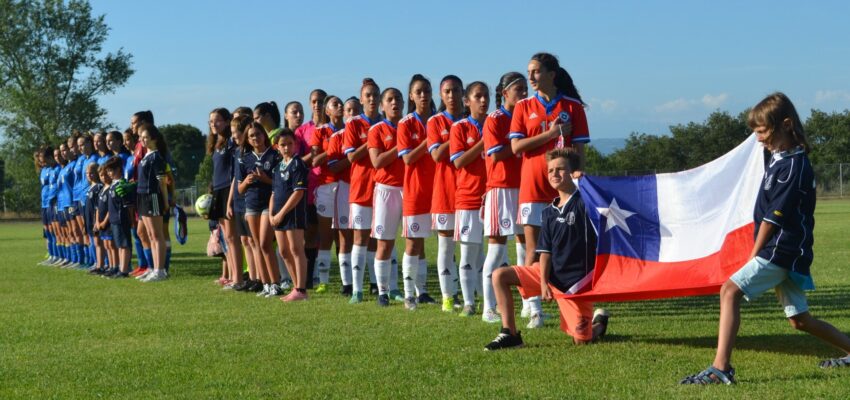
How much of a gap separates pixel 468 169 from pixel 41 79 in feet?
182

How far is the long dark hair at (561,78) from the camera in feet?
28.1

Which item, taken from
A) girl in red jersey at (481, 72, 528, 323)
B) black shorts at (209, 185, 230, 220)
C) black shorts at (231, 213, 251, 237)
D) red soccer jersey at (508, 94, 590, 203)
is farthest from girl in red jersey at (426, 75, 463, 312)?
black shorts at (209, 185, 230, 220)

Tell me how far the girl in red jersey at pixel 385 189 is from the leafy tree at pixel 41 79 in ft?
168

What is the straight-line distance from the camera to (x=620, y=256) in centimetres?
776

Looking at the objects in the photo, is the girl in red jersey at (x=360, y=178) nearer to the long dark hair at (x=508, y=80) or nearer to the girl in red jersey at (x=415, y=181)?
the girl in red jersey at (x=415, y=181)

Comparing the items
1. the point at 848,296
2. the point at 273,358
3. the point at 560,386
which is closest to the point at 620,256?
the point at 560,386

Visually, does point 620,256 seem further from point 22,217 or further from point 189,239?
point 22,217

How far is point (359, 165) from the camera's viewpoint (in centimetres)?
1157

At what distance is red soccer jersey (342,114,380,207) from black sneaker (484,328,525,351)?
418 cm

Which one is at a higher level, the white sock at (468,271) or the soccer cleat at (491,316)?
the white sock at (468,271)

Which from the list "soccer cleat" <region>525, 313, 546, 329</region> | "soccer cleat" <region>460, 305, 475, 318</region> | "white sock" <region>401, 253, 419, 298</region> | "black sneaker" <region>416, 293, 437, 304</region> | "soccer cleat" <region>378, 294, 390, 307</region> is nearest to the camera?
"soccer cleat" <region>525, 313, 546, 329</region>

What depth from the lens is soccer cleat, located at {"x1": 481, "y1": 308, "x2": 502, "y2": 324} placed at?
8938 mm

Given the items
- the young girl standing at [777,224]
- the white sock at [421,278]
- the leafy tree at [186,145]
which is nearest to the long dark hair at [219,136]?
the white sock at [421,278]

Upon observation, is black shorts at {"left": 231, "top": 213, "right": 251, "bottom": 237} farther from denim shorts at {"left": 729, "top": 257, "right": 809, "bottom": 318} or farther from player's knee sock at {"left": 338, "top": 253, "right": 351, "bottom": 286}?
denim shorts at {"left": 729, "top": 257, "right": 809, "bottom": 318}
